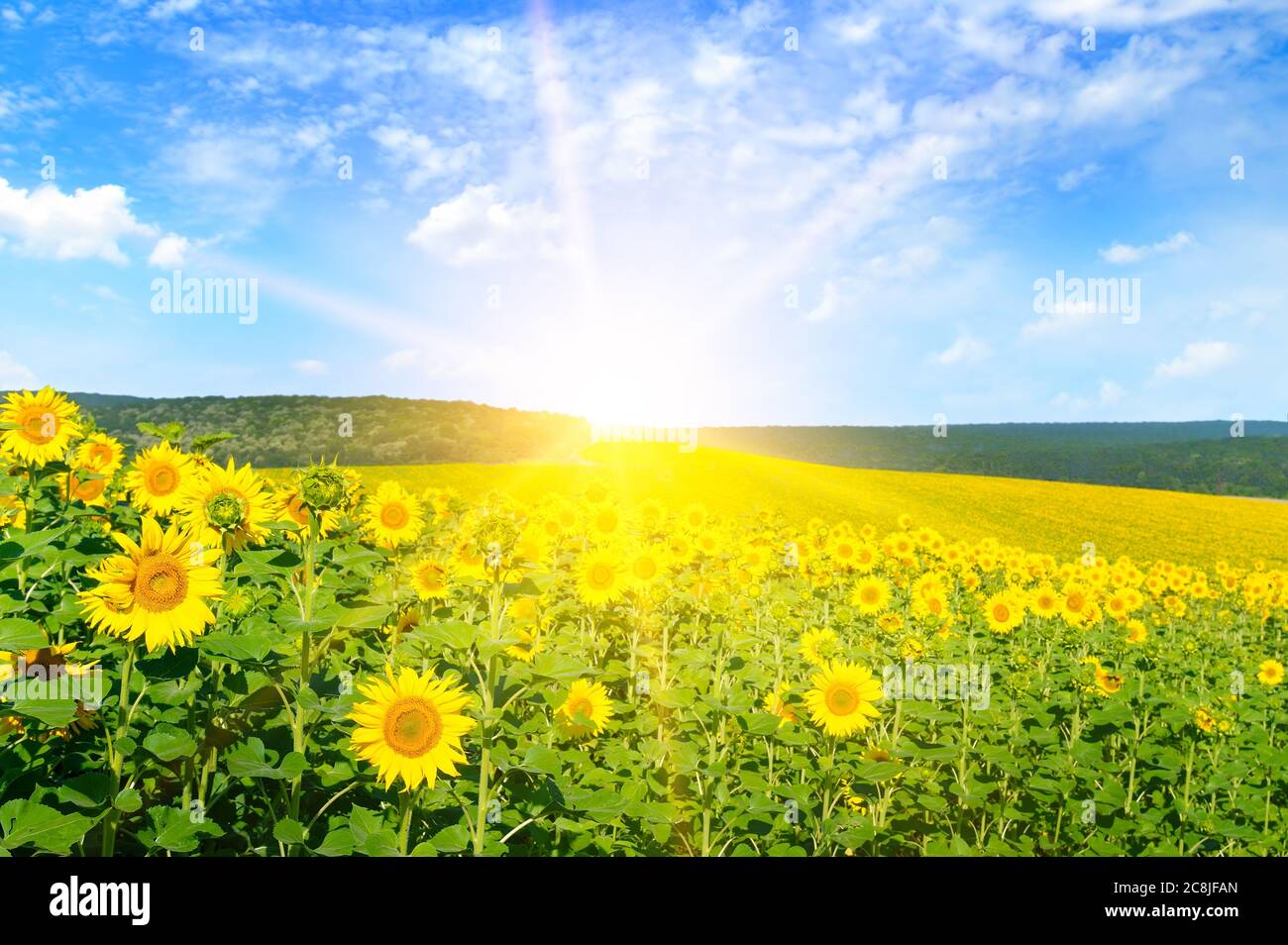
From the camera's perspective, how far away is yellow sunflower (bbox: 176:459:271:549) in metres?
3.37

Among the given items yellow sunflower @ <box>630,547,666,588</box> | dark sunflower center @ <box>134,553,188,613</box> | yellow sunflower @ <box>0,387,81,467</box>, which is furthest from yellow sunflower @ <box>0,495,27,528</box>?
yellow sunflower @ <box>630,547,666,588</box>

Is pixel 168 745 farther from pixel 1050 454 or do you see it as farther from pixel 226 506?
pixel 1050 454

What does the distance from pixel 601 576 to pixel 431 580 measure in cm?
146

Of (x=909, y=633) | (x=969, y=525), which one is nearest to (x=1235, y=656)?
(x=909, y=633)

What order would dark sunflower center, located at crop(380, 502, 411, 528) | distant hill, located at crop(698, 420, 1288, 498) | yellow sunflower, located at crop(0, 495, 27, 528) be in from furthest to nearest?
distant hill, located at crop(698, 420, 1288, 498)
dark sunflower center, located at crop(380, 502, 411, 528)
yellow sunflower, located at crop(0, 495, 27, 528)

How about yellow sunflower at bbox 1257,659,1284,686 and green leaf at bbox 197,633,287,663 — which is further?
Result: yellow sunflower at bbox 1257,659,1284,686

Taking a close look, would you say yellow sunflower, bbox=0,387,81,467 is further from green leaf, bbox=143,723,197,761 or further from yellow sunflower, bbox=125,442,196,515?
green leaf, bbox=143,723,197,761

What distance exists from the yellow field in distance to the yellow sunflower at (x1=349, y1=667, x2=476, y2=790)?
751 inches

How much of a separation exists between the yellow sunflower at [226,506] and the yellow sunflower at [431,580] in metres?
1.64

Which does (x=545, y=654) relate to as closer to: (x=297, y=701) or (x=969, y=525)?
(x=297, y=701)

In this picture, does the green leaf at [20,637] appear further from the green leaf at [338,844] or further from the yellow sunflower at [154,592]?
the green leaf at [338,844]

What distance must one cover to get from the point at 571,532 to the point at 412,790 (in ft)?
15.2

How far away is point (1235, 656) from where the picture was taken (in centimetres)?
1094

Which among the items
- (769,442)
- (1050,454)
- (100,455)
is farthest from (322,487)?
(1050,454)
